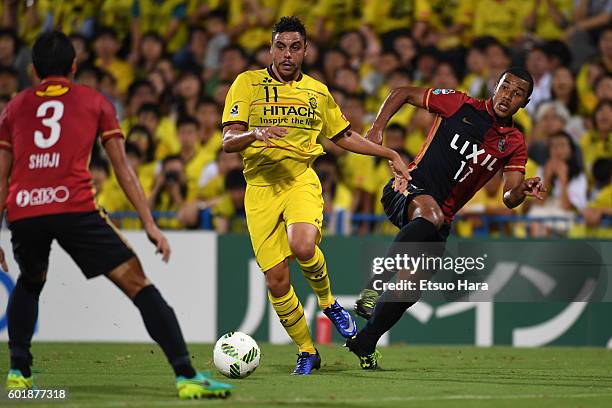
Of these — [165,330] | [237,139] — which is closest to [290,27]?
[237,139]

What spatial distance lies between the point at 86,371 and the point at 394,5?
30.5ft

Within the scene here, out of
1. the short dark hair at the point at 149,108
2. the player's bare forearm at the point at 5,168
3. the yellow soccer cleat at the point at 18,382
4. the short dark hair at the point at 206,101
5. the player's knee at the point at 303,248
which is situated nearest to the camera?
the player's bare forearm at the point at 5,168

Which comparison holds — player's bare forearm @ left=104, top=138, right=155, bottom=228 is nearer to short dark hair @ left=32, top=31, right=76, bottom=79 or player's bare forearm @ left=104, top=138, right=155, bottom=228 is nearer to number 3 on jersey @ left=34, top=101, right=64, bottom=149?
number 3 on jersey @ left=34, top=101, right=64, bottom=149

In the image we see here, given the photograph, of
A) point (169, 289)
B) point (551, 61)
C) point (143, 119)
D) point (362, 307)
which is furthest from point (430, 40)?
point (362, 307)

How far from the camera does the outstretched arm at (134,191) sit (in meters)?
7.10

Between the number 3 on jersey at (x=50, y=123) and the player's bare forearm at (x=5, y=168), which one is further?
the player's bare forearm at (x=5, y=168)

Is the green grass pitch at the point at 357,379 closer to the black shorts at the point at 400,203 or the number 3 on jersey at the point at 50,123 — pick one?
the black shorts at the point at 400,203

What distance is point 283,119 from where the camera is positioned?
31.9ft

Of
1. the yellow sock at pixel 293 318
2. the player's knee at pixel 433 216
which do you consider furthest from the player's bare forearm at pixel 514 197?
the yellow sock at pixel 293 318

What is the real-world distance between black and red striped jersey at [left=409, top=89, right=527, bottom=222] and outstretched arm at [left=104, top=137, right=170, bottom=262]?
3.42 m

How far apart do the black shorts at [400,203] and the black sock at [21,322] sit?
332 centimetres

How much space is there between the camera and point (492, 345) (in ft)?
46.2

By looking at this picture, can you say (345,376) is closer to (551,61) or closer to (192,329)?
(192,329)

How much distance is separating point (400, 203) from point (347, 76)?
656 cm
